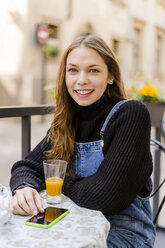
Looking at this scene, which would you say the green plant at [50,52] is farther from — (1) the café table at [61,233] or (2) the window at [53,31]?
(1) the café table at [61,233]

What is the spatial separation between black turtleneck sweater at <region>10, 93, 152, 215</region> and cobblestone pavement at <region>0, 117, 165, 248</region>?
111 centimetres

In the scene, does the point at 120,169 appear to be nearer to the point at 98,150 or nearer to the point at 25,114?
the point at 98,150

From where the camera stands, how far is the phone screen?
3.38 feet

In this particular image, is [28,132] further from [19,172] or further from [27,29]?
[27,29]

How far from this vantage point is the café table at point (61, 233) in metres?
0.90

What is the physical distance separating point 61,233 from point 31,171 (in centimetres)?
55

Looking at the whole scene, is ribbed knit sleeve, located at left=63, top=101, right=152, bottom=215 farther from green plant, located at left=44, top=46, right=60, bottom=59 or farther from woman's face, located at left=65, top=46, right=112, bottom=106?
green plant, located at left=44, top=46, right=60, bottom=59

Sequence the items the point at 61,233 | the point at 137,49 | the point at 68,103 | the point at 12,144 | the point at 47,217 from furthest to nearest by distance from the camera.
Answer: the point at 137,49 < the point at 12,144 < the point at 68,103 < the point at 47,217 < the point at 61,233

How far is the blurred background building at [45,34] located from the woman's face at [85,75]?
888 centimetres

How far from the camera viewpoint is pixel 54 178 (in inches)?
49.2

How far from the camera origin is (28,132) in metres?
2.00

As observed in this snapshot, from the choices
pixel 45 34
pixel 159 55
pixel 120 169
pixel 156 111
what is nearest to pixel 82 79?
pixel 120 169

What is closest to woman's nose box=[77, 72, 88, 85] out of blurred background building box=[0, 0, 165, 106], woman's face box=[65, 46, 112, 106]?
woman's face box=[65, 46, 112, 106]

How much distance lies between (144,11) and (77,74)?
566 inches
